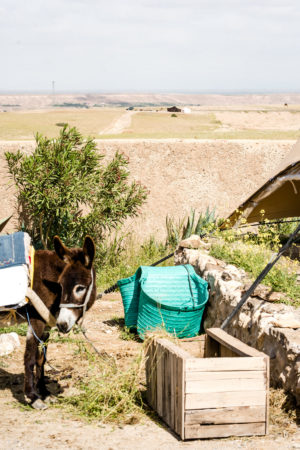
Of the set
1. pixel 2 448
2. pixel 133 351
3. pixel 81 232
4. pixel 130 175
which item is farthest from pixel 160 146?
pixel 2 448

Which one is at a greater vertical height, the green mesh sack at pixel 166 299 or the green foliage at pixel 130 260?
the green mesh sack at pixel 166 299

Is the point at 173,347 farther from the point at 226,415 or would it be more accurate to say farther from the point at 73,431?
the point at 73,431

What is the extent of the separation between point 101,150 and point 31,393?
854 cm

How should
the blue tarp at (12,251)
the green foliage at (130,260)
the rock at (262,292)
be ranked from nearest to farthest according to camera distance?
the blue tarp at (12,251) < the rock at (262,292) < the green foliage at (130,260)

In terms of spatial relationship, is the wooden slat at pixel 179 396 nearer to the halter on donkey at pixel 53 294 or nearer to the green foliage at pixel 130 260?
the halter on donkey at pixel 53 294

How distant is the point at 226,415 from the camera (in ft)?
16.7

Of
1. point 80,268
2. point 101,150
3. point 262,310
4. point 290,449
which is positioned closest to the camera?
point 290,449

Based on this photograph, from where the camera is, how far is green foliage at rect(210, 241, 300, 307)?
24.2 ft

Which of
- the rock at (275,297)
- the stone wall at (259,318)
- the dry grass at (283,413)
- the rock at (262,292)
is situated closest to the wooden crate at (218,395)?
the dry grass at (283,413)

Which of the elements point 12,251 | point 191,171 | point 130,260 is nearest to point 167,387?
point 12,251

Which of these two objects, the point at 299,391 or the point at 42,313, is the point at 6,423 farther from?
the point at 299,391

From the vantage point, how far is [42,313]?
5.83 meters

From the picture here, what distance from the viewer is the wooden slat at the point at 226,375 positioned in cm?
500

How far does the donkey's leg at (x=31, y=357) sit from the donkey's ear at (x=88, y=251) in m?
0.74
